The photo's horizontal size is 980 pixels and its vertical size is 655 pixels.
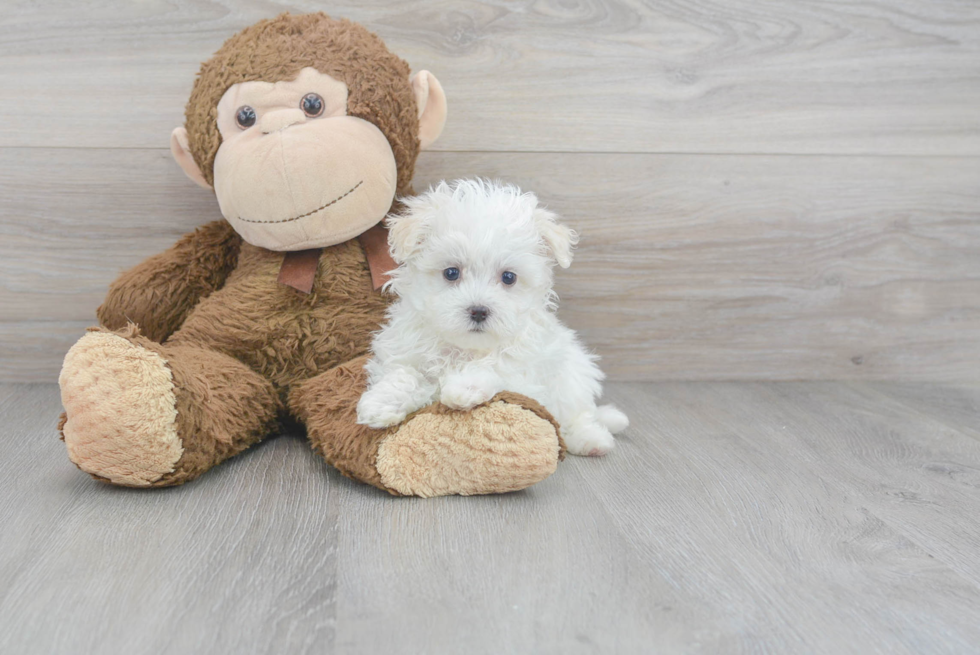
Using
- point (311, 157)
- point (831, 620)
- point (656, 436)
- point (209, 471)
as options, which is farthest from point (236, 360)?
point (831, 620)

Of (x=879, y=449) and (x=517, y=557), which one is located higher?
(x=517, y=557)

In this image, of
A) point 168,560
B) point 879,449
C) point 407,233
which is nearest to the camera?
point 168,560

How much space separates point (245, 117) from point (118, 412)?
475mm

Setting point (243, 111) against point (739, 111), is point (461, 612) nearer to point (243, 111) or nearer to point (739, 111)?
point (243, 111)

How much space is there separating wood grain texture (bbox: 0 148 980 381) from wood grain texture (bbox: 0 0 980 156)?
50 mm

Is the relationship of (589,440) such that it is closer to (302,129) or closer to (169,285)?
(302,129)

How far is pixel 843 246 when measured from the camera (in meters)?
1.58

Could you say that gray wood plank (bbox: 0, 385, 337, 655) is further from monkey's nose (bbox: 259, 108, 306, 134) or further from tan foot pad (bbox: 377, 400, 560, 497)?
monkey's nose (bbox: 259, 108, 306, 134)

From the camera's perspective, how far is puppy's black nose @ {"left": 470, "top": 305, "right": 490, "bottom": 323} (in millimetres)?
981

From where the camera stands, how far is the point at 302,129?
1107 millimetres

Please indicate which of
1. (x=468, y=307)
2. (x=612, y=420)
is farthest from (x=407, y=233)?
(x=612, y=420)

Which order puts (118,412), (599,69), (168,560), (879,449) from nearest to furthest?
(168,560), (118,412), (879,449), (599,69)

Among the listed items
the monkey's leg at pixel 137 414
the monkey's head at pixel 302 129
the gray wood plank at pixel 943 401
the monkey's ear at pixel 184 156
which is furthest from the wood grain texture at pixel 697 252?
the monkey's leg at pixel 137 414

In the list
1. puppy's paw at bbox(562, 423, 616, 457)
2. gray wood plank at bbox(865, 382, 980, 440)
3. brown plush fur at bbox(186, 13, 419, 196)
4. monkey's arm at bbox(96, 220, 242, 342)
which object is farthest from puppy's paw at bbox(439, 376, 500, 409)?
gray wood plank at bbox(865, 382, 980, 440)
